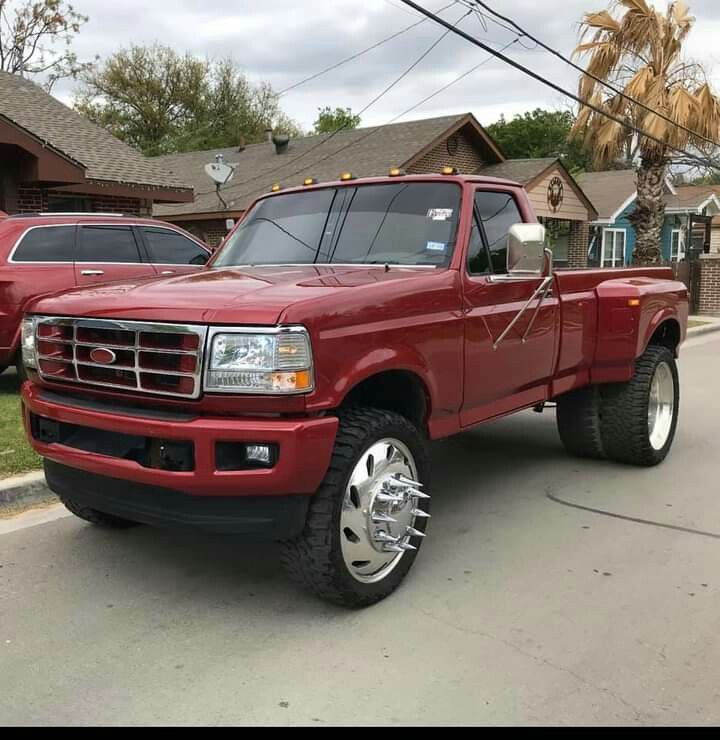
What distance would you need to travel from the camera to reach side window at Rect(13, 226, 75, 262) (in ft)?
25.4

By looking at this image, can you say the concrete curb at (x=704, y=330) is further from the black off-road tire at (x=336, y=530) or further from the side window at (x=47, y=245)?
the black off-road tire at (x=336, y=530)

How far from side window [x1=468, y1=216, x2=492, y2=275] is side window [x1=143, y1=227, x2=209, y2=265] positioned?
194 inches

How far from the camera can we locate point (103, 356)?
3457 mm

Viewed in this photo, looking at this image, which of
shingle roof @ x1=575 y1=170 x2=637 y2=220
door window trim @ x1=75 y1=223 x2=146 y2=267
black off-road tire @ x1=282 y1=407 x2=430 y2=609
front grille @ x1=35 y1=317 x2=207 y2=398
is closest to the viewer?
front grille @ x1=35 y1=317 x2=207 y2=398

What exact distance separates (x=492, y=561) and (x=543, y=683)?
3.98ft

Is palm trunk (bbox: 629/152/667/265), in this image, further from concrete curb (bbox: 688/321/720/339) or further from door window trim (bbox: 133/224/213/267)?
door window trim (bbox: 133/224/213/267)

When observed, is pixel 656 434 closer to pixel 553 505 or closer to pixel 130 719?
pixel 553 505

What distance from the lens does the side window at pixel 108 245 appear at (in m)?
8.23

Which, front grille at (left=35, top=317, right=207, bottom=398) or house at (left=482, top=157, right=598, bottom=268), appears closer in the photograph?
front grille at (left=35, top=317, right=207, bottom=398)

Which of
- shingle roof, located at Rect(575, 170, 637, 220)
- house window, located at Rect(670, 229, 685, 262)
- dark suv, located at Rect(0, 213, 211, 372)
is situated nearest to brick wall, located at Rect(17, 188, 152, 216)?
dark suv, located at Rect(0, 213, 211, 372)

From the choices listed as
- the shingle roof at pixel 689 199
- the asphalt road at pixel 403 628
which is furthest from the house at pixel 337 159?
the asphalt road at pixel 403 628

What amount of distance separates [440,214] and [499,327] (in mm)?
713

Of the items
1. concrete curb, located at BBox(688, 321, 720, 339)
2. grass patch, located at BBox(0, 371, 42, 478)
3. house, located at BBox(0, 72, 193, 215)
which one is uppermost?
house, located at BBox(0, 72, 193, 215)

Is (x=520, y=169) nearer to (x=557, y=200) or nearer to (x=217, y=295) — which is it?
(x=557, y=200)
